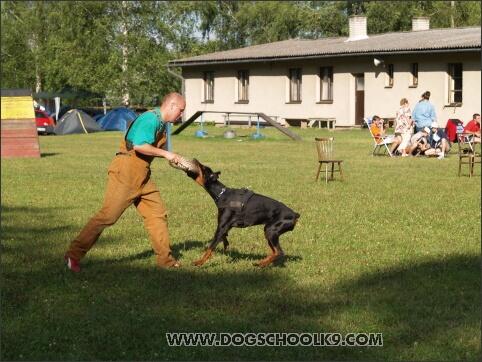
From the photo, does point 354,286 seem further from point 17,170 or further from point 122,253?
point 17,170

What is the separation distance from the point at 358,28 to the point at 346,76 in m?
6.06

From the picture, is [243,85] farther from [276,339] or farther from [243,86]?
[276,339]

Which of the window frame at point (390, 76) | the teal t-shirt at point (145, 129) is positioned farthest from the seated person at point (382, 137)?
the teal t-shirt at point (145, 129)

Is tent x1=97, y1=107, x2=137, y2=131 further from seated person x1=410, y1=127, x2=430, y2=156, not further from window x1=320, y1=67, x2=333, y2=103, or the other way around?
seated person x1=410, y1=127, x2=430, y2=156

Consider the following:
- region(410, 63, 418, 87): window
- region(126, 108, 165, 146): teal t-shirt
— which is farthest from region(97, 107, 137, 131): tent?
region(126, 108, 165, 146): teal t-shirt

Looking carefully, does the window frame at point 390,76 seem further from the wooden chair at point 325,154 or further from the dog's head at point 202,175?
the dog's head at point 202,175

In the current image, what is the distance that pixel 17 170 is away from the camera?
22797 millimetres

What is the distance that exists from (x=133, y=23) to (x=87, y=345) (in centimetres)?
5856

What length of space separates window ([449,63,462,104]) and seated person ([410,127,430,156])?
1473cm

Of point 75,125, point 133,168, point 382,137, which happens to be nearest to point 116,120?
point 75,125

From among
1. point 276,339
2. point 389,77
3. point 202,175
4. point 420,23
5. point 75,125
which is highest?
point 420,23

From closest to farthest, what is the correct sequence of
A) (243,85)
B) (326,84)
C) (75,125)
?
(75,125) < (326,84) < (243,85)

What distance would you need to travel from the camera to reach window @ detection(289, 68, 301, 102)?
48688 mm

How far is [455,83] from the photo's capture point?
40.7 meters
